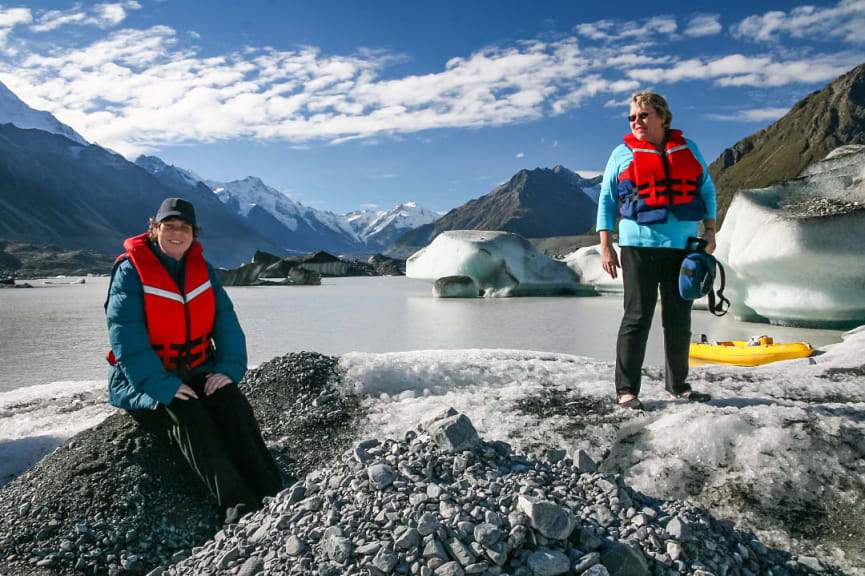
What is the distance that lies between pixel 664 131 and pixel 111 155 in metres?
197

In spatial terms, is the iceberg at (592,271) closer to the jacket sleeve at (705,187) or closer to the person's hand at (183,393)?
the jacket sleeve at (705,187)

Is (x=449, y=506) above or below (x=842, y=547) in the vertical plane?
above

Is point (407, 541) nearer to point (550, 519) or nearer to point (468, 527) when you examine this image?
point (468, 527)

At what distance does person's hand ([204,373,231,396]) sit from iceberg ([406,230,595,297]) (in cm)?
1871

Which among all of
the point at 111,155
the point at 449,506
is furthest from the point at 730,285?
the point at 111,155

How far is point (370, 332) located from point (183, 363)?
29.2 feet

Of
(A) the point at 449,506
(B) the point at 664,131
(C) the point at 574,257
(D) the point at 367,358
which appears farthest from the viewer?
(C) the point at 574,257

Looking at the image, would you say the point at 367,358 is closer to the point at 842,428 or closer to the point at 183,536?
the point at 183,536

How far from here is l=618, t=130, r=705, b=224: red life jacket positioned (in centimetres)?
291

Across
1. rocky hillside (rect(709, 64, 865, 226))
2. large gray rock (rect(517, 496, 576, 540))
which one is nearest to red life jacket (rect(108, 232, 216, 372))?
large gray rock (rect(517, 496, 576, 540))

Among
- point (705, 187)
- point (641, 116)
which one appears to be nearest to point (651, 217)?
point (705, 187)

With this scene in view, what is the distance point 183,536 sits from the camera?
2.46 m

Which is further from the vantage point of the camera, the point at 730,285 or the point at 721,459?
the point at 730,285

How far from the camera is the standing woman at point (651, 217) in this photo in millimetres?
2914
